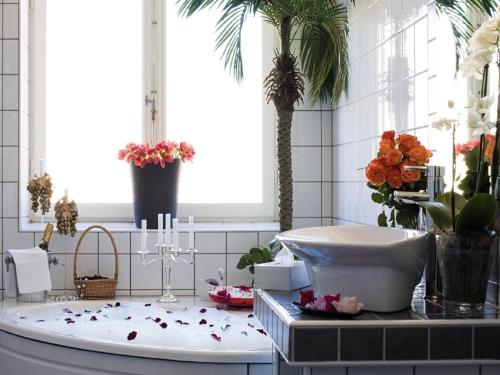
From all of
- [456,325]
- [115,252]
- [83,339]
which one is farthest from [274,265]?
[115,252]

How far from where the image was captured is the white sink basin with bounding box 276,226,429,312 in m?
1.68

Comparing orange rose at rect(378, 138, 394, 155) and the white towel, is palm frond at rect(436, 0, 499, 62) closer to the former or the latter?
orange rose at rect(378, 138, 394, 155)

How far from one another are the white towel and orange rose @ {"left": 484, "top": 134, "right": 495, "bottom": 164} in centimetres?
231

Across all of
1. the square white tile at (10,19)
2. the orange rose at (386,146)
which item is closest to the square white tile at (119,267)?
the square white tile at (10,19)

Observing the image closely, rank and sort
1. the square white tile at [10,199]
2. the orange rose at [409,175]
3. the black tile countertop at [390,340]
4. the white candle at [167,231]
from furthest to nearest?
the square white tile at [10,199] < the white candle at [167,231] < the orange rose at [409,175] < the black tile countertop at [390,340]

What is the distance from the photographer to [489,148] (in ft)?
6.03

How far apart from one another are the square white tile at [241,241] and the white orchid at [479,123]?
2.12 metres

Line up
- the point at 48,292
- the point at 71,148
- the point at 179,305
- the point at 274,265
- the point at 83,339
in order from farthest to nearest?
the point at 71,148 → the point at 48,292 → the point at 179,305 → the point at 83,339 → the point at 274,265

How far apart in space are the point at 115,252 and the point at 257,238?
2.37 feet

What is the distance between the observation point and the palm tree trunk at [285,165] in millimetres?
3527

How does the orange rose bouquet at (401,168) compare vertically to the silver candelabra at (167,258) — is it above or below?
above

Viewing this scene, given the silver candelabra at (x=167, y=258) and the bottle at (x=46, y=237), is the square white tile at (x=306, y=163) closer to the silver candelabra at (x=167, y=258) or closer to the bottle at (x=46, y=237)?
the silver candelabra at (x=167, y=258)

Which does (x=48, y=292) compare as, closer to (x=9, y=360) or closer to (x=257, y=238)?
(x=9, y=360)

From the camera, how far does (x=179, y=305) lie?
342 centimetres
